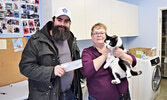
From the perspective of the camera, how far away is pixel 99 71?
119cm

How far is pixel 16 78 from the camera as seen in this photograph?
5.82ft

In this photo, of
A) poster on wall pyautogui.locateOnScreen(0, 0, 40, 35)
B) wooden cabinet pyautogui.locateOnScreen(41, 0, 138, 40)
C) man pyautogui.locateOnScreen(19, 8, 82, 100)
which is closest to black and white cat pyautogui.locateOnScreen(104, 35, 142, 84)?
man pyautogui.locateOnScreen(19, 8, 82, 100)

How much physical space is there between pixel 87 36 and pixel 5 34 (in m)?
1.18

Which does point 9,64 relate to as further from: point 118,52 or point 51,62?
point 118,52

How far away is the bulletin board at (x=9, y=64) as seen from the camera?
65.1 inches

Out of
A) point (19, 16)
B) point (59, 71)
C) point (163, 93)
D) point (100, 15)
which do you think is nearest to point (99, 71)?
point (59, 71)

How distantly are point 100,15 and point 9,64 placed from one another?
5.42ft

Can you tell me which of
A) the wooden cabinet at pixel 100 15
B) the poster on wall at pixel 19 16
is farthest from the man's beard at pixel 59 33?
the poster on wall at pixel 19 16

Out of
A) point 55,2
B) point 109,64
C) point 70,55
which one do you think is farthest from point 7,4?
point 109,64

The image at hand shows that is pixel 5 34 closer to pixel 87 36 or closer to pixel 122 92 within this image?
pixel 87 36

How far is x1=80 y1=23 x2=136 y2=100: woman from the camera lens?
3.67 ft

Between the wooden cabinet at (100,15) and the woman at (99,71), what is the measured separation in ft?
2.59

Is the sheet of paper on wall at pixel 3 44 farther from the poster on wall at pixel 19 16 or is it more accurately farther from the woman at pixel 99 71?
the woman at pixel 99 71

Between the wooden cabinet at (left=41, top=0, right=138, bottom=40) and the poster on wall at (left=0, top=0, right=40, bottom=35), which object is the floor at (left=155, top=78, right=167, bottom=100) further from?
the poster on wall at (left=0, top=0, right=40, bottom=35)
